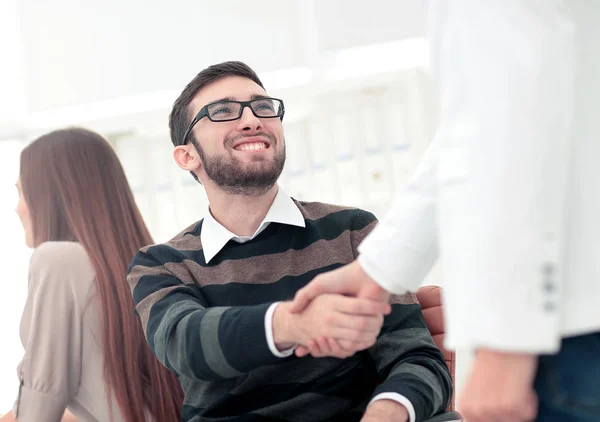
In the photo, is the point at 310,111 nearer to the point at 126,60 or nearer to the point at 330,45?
the point at 330,45

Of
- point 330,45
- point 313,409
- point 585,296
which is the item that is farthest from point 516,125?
point 330,45

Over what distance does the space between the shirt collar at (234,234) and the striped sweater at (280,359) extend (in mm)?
17

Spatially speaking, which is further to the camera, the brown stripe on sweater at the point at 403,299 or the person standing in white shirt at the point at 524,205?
the brown stripe on sweater at the point at 403,299

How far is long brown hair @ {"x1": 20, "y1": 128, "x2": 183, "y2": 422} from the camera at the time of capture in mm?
1789

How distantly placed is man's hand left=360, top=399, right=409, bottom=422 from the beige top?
0.81 metres

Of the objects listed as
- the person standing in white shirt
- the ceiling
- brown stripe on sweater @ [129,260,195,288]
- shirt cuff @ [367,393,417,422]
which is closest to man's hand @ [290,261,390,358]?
shirt cuff @ [367,393,417,422]

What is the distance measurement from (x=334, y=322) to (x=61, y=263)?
3.25 ft

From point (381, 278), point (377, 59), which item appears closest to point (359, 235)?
point (381, 278)

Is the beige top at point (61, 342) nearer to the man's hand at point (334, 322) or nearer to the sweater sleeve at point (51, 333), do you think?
the sweater sleeve at point (51, 333)

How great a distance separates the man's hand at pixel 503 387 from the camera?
668mm

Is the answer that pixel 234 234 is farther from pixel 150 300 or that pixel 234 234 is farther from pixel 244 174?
pixel 150 300

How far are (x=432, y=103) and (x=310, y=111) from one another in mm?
588

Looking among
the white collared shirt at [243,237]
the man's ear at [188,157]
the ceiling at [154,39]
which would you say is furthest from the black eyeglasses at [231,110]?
the ceiling at [154,39]

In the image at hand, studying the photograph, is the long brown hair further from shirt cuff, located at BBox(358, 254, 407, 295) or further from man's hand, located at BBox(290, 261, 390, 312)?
shirt cuff, located at BBox(358, 254, 407, 295)
